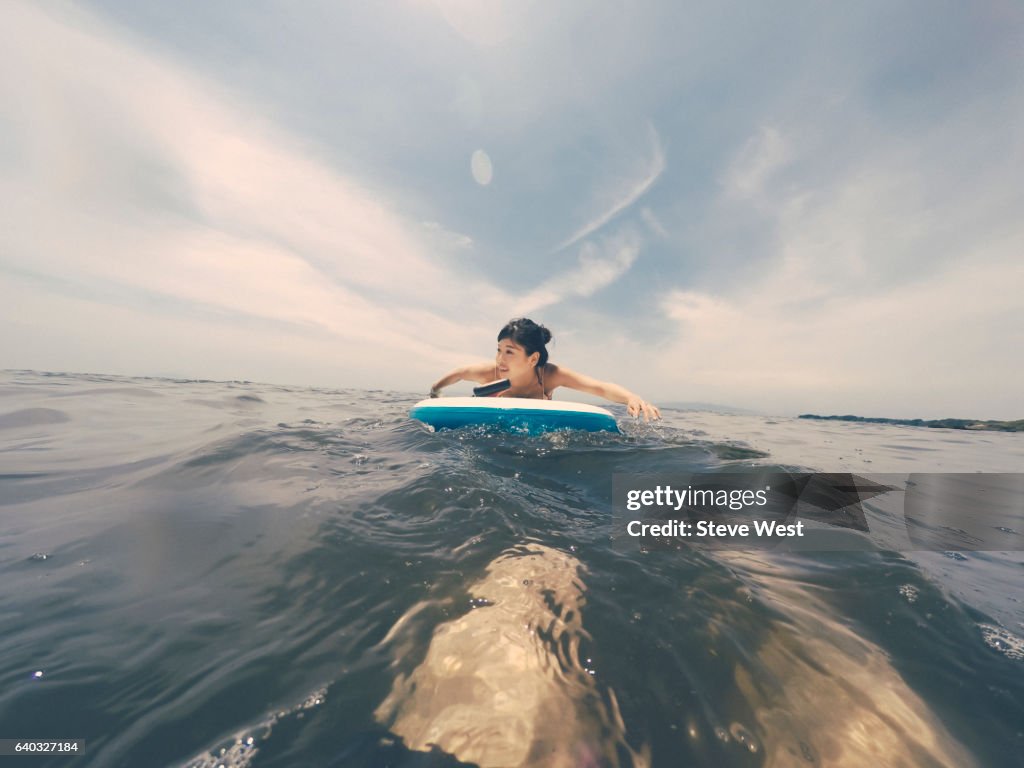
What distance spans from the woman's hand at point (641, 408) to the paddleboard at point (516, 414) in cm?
43

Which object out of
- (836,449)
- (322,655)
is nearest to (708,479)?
(322,655)

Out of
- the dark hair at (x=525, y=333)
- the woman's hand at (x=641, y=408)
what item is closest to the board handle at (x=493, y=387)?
the dark hair at (x=525, y=333)

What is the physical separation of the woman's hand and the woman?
17 centimetres

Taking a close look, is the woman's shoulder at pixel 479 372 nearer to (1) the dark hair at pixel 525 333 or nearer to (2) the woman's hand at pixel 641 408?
(1) the dark hair at pixel 525 333

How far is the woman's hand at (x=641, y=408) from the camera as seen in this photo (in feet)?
16.8

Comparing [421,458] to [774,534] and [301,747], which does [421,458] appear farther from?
[774,534]

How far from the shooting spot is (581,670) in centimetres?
137

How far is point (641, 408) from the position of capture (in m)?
5.21

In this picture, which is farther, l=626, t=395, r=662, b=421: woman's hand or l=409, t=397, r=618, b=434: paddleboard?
l=626, t=395, r=662, b=421: woman's hand

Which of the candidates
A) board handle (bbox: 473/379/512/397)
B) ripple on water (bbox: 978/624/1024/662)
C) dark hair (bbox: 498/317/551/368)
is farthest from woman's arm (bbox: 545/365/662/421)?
ripple on water (bbox: 978/624/1024/662)

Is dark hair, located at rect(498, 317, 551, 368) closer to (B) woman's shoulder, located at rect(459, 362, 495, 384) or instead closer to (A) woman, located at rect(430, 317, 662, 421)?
(A) woman, located at rect(430, 317, 662, 421)

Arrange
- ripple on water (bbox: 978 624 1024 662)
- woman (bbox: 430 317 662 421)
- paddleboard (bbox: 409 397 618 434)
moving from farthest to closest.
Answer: woman (bbox: 430 317 662 421) < paddleboard (bbox: 409 397 618 434) < ripple on water (bbox: 978 624 1024 662)

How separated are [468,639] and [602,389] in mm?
4902

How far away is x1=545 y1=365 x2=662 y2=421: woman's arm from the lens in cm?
520
